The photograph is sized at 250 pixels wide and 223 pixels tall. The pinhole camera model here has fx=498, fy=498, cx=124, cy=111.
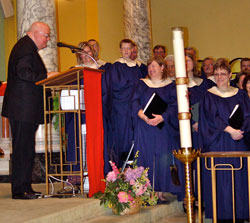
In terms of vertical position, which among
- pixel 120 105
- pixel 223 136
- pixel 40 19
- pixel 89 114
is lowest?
pixel 223 136

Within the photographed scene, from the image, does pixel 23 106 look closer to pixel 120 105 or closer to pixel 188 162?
pixel 120 105

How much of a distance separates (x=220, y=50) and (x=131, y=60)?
6.03 meters

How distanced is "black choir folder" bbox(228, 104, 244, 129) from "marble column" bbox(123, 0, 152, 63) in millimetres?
4637

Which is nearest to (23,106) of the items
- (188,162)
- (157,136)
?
(157,136)

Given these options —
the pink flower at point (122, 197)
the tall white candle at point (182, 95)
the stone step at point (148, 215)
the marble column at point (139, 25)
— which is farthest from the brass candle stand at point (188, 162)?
the marble column at point (139, 25)

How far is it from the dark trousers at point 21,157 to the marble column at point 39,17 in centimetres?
261

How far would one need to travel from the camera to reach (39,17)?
24.9 feet

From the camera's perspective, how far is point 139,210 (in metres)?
5.14

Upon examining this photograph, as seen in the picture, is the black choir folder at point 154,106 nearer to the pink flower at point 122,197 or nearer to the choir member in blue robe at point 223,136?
the choir member in blue robe at point 223,136

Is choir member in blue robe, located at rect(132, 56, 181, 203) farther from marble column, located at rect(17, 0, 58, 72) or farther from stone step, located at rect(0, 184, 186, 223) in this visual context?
marble column, located at rect(17, 0, 58, 72)

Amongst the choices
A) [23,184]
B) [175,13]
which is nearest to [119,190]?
[23,184]

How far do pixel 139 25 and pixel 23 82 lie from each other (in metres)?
5.58

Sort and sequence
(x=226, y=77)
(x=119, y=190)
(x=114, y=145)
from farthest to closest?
1. (x=114, y=145)
2. (x=226, y=77)
3. (x=119, y=190)

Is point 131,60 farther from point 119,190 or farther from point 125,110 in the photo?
point 119,190
